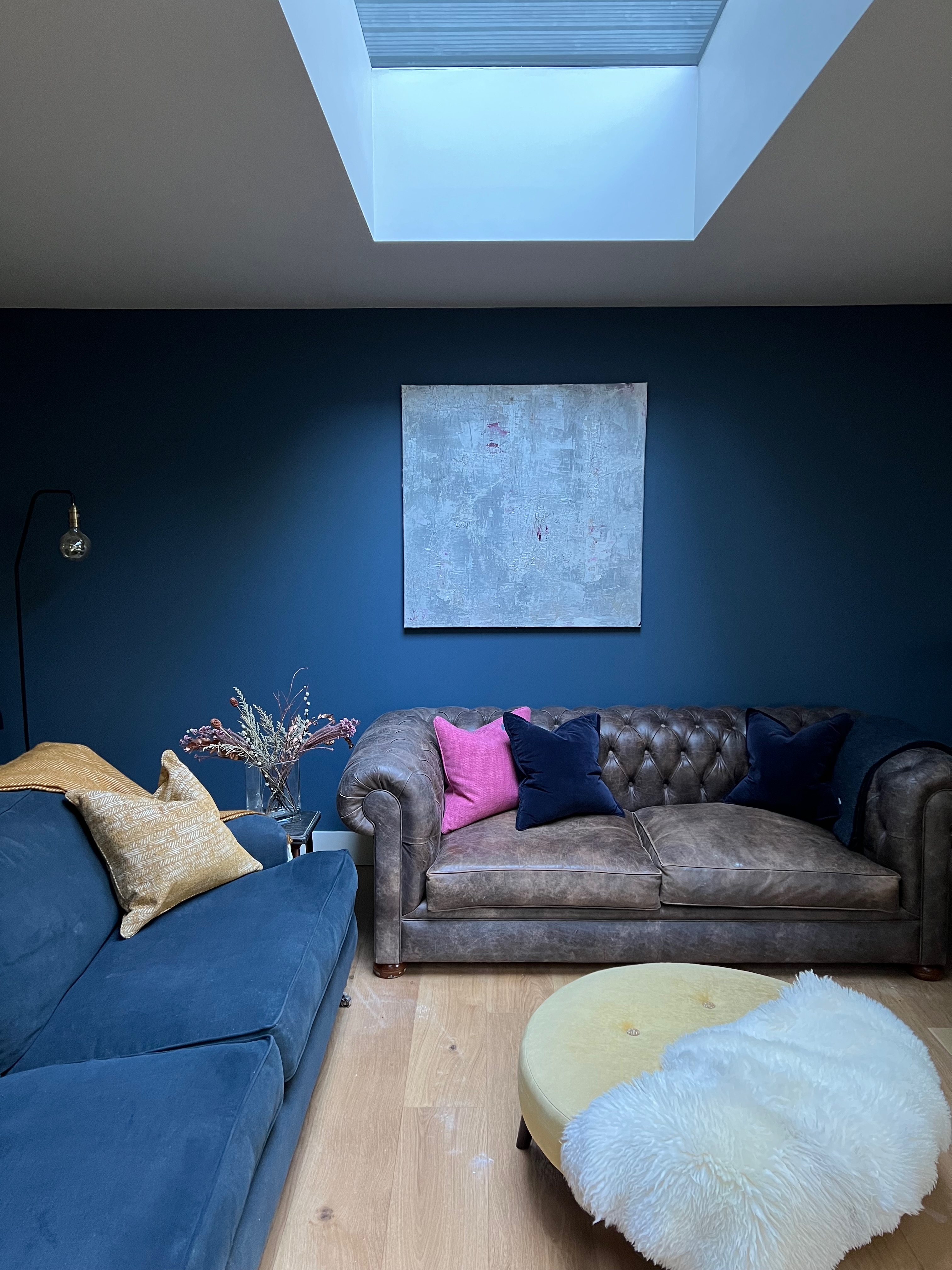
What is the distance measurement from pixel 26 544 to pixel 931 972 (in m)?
4.19

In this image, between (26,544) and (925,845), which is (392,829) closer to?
(925,845)

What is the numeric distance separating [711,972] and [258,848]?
145cm

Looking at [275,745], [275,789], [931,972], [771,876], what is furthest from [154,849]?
[931,972]

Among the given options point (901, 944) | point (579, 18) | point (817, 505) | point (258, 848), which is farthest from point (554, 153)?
point (901, 944)


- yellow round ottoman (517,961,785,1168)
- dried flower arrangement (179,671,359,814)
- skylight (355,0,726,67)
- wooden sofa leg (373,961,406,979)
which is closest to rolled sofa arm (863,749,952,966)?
yellow round ottoman (517,961,785,1168)

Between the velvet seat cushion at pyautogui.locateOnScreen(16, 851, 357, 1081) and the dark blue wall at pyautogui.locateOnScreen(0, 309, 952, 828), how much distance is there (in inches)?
61.7

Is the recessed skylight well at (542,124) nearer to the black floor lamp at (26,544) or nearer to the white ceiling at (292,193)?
the white ceiling at (292,193)

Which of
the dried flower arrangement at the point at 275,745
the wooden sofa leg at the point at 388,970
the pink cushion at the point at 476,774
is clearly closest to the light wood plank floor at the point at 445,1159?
the wooden sofa leg at the point at 388,970

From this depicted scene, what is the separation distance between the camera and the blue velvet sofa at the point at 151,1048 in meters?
1.25

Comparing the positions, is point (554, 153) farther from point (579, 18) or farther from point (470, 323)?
point (470, 323)

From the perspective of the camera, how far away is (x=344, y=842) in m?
3.94

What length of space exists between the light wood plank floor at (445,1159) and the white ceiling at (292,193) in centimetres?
265

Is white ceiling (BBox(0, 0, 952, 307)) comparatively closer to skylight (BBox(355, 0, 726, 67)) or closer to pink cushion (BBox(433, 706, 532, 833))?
skylight (BBox(355, 0, 726, 67))

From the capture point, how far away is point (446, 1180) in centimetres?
191
